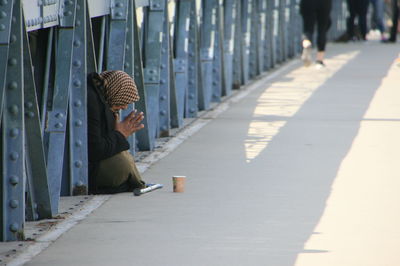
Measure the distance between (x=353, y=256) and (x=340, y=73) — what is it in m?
14.1

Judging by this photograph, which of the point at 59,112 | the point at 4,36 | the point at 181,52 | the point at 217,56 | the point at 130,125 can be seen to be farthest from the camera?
the point at 217,56

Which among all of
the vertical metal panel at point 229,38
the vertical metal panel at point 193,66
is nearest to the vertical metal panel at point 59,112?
the vertical metal panel at point 193,66

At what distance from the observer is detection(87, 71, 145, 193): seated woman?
8594 mm

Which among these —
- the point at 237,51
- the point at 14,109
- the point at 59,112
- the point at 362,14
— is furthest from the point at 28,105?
the point at 362,14

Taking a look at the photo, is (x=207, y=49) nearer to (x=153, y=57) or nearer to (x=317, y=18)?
(x=153, y=57)

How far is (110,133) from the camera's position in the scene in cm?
862

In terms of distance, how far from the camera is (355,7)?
32125 millimetres

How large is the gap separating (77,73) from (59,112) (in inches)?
18.5

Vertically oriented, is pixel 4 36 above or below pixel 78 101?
above

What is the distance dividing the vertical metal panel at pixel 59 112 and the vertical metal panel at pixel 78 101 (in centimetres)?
27

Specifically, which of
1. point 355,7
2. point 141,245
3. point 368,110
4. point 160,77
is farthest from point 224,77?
point 355,7

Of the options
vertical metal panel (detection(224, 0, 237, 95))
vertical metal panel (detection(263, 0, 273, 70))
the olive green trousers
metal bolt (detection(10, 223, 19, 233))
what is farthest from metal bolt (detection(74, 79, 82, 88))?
vertical metal panel (detection(263, 0, 273, 70))

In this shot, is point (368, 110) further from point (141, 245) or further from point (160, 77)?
point (141, 245)

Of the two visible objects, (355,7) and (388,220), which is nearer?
(388,220)
